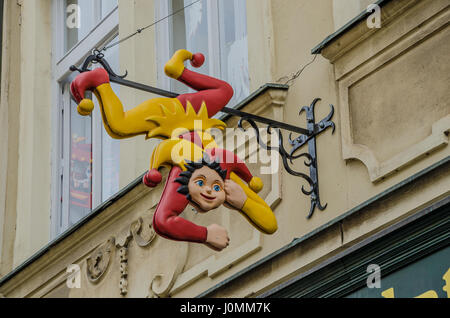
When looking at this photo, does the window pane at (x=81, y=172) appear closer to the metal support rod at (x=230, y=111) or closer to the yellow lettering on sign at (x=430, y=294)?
the metal support rod at (x=230, y=111)

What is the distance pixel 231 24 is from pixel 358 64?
7.28 ft

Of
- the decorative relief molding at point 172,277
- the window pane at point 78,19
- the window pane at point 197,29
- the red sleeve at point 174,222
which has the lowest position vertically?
the red sleeve at point 174,222

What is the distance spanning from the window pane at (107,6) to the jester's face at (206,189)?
513 cm

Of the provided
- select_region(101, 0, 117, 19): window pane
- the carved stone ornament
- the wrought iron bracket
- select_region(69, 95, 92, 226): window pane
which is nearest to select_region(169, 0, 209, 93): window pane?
select_region(101, 0, 117, 19): window pane

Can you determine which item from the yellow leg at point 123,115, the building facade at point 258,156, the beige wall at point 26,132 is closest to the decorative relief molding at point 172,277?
the building facade at point 258,156

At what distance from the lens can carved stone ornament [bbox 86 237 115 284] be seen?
439 inches

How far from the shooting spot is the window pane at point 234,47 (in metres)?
10.4

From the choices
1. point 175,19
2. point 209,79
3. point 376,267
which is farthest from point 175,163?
point 175,19

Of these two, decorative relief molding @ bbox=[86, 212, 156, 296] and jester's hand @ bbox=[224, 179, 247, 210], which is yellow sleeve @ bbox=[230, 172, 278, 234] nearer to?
jester's hand @ bbox=[224, 179, 247, 210]

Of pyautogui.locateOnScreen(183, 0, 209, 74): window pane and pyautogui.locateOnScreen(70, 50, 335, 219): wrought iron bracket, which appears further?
pyautogui.locateOnScreen(183, 0, 209, 74): window pane

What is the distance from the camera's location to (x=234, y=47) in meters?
10.6

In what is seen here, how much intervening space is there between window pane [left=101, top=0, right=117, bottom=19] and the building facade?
0.13ft
